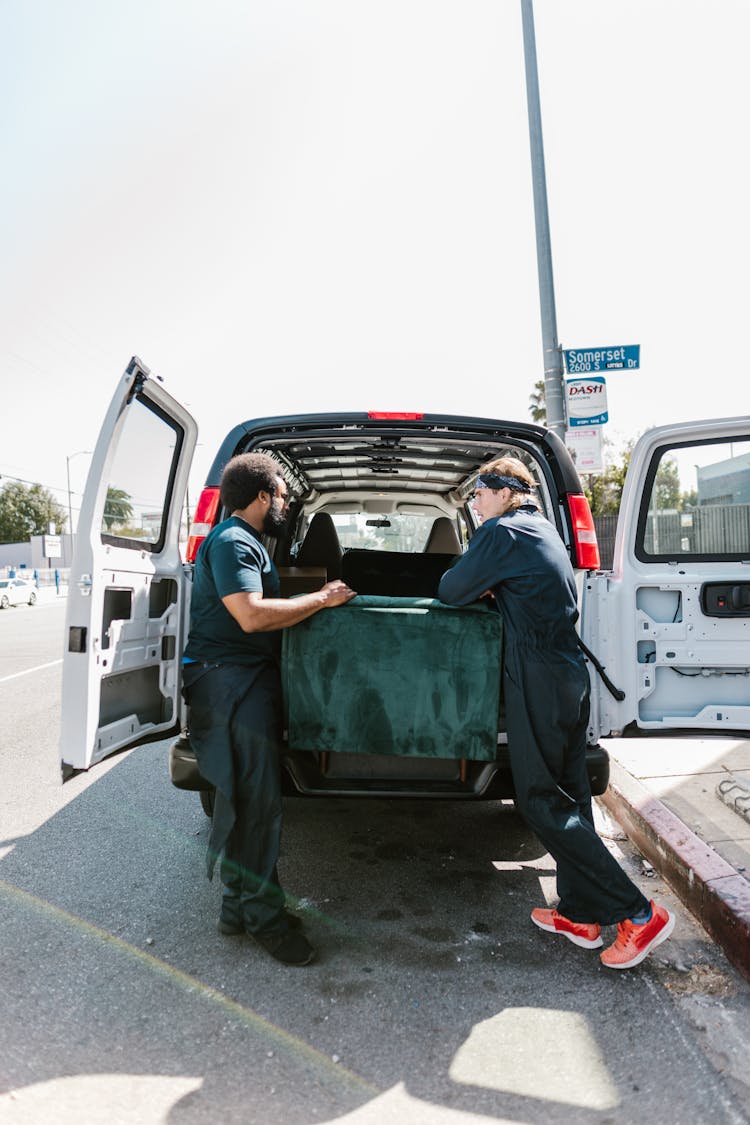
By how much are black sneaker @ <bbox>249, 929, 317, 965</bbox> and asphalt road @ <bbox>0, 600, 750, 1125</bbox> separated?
5 centimetres

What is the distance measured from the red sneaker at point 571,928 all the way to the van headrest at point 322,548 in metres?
2.53

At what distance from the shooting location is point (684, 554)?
355 centimetres

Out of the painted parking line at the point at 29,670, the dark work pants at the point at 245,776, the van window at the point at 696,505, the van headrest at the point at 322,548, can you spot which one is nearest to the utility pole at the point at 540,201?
the van headrest at the point at 322,548

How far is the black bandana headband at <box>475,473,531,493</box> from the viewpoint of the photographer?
10.5 ft

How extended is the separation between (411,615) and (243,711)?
2.43 feet

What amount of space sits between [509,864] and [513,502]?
193cm

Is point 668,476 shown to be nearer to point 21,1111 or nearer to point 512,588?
point 512,588

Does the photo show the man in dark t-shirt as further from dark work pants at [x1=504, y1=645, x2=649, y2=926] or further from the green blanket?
dark work pants at [x1=504, y1=645, x2=649, y2=926]

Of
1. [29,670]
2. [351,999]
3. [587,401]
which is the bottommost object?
[351,999]

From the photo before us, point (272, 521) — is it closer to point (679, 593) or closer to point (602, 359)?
point (679, 593)

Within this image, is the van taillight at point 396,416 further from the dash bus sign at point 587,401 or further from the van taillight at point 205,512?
the dash bus sign at point 587,401

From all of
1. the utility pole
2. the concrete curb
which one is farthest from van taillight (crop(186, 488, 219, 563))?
the utility pole

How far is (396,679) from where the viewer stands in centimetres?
317

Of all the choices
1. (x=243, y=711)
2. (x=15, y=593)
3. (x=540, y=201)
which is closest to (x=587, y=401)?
(x=540, y=201)
